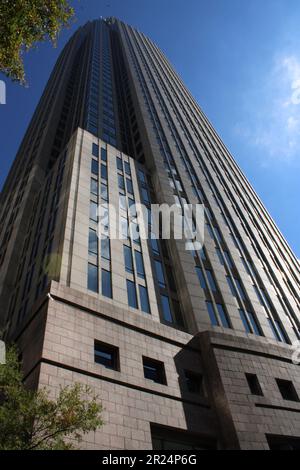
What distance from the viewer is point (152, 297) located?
1098 inches

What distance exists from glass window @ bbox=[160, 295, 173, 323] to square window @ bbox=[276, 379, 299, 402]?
27.4 feet

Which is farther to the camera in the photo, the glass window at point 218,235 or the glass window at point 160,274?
the glass window at point 218,235

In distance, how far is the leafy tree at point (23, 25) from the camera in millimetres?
12930

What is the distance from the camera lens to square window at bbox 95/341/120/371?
20.3 m

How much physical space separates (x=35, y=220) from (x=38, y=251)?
831cm

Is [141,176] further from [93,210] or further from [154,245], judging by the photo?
[93,210]

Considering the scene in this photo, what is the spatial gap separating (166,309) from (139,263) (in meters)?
4.42

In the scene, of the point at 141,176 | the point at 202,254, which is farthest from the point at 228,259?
the point at 141,176

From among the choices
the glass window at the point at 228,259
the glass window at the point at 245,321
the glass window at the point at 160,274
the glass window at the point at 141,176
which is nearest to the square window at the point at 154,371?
the glass window at the point at 160,274

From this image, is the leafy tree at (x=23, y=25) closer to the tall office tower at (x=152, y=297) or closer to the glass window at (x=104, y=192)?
the tall office tower at (x=152, y=297)

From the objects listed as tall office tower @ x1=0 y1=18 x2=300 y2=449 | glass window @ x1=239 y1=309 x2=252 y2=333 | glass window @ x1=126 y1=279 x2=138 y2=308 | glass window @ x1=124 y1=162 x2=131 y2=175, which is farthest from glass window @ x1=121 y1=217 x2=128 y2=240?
glass window @ x1=239 y1=309 x2=252 y2=333

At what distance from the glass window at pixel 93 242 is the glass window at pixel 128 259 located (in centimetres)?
277

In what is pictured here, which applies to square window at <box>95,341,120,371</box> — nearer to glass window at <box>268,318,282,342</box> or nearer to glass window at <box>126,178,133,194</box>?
glass window at <box>268,318,282,342</box>
